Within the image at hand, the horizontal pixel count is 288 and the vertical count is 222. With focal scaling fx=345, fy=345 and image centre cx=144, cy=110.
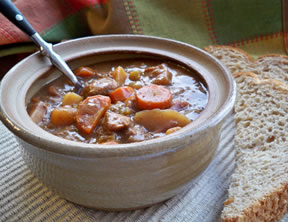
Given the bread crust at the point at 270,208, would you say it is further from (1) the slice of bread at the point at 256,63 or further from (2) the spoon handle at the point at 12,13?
(2) the spoon handle at the point at 12,13

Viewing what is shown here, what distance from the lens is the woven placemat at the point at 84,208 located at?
180 cm

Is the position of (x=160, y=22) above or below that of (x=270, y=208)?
above

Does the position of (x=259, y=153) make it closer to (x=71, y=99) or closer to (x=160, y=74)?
(x=160, y=74)

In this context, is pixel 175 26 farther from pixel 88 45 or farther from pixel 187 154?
pixel 187 154

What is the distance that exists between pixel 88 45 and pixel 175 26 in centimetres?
124

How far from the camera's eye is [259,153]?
88.0 inches

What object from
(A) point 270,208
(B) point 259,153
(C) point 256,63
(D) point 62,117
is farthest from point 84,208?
(C) point 256,63

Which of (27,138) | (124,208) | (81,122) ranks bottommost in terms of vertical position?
(124,208)

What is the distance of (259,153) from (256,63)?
1.12 m

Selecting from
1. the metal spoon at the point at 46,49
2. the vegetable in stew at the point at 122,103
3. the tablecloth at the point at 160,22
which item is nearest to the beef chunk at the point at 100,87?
the vegetable in stew at the point at 122,103

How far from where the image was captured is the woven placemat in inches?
70.7

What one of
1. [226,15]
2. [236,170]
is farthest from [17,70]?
[226,15]

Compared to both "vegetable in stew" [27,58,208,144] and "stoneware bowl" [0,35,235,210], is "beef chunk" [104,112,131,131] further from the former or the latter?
"stoneware bowl" [0,35,235,210]

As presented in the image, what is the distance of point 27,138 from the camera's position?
1522 millimetres
